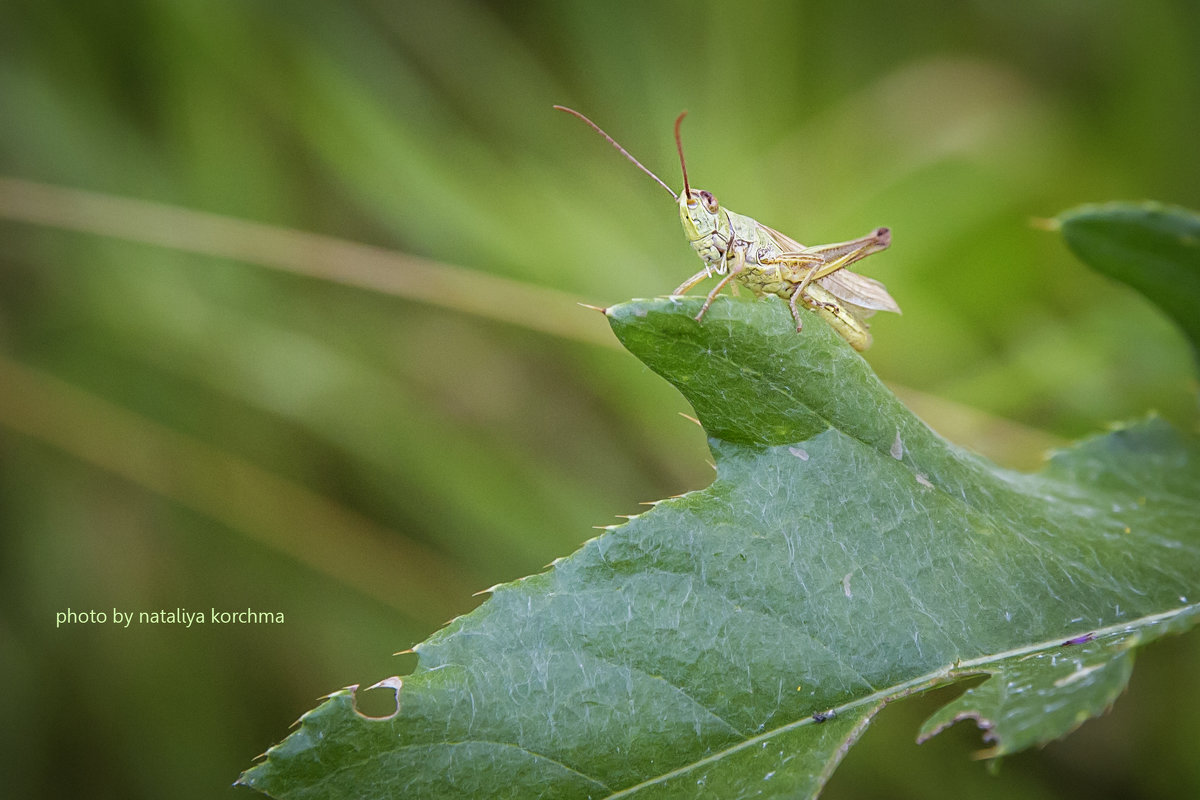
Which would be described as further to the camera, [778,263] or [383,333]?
[383,333]

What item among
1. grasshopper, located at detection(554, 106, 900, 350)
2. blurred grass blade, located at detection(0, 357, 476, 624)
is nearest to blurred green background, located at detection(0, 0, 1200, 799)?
blurred grass blade, located at detection(0, 357, 476, 624)

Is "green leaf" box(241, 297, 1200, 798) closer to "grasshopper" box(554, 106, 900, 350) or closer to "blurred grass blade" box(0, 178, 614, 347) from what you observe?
"grasshopper" box(554, 106, 900, 350)

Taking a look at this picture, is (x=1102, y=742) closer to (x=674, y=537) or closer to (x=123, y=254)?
(x=674, y=537)

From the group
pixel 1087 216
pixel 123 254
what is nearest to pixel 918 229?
pixel 1087 216

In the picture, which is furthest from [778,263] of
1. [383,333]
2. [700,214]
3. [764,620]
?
[383,333]

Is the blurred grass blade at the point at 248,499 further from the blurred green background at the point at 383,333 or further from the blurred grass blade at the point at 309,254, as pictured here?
the blurred grass blade at the point at 309,254

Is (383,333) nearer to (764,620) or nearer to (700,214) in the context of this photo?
(700,214)

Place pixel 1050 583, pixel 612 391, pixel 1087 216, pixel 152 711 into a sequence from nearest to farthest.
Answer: pixel 1050 583, pixel 1087 216, pixel 152 711, pixel 612 391
